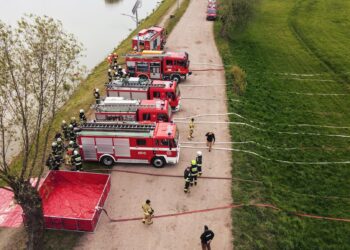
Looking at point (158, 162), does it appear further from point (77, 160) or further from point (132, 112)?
point (77, 160)

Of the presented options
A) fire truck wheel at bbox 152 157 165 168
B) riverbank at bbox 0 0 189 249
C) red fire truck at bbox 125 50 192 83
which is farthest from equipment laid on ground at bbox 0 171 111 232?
red fire truck at bbox 125 50 192 83

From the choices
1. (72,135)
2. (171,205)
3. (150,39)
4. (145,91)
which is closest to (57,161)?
(72,135)

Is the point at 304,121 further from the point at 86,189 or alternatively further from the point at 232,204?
the point at 86,189

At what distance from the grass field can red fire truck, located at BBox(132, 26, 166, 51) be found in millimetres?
6815

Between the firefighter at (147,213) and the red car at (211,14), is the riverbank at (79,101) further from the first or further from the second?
the red car at (211,14)

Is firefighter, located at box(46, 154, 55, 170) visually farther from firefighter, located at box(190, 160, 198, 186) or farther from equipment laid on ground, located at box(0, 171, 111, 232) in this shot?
firefighter, located at box(190, 160, 198, 186)

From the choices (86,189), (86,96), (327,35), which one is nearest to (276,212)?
(86,189)

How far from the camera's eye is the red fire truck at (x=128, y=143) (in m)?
18.4

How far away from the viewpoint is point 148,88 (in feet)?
78.9

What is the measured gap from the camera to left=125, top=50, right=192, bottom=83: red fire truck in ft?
94.6

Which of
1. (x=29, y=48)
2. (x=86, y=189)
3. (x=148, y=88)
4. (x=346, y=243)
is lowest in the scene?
(x=346, y=243)

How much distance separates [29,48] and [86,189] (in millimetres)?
7248

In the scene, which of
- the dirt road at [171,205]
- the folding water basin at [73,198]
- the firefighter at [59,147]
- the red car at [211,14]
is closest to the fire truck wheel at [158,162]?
the dirt road at [171,205]

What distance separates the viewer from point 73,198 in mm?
16594
